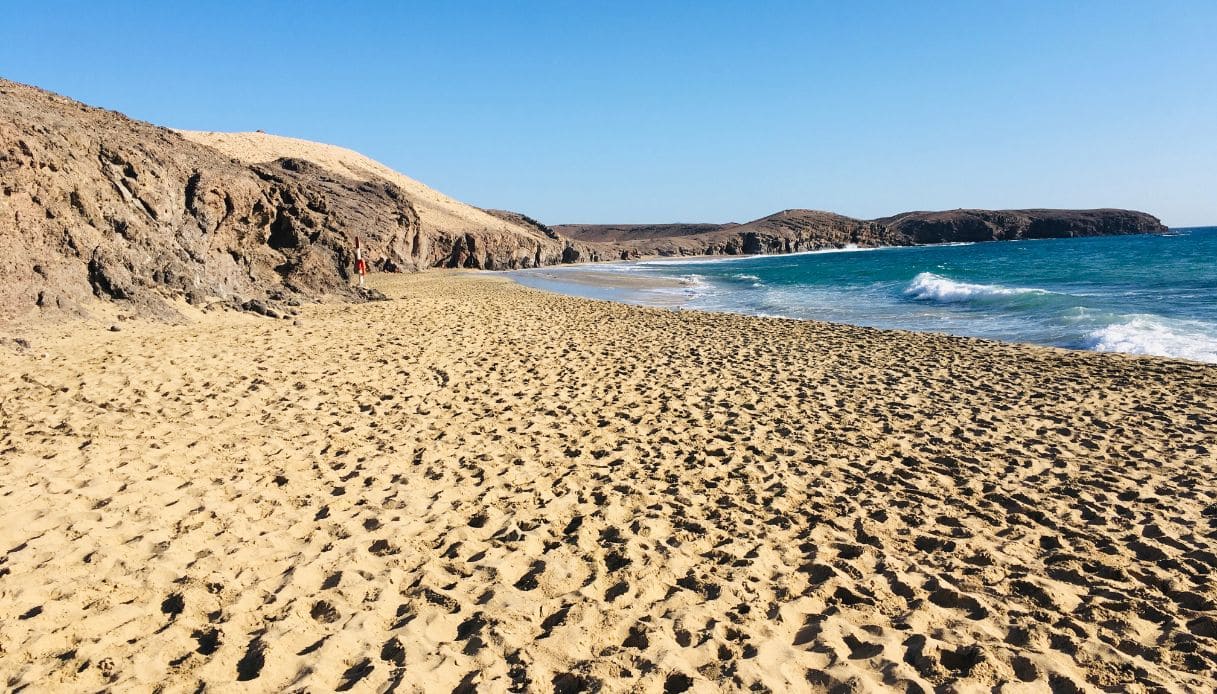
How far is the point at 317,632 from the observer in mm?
3398

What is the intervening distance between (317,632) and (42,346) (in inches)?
323

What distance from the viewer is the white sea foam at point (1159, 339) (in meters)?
12.3

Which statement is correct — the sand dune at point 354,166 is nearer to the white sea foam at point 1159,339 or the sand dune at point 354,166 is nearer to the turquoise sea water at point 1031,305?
the turquoise sea water at point 1031,305

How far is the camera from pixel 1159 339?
13.5 meters

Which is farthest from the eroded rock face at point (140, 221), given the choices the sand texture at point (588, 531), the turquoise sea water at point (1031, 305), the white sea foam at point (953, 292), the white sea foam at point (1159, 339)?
the white sea foam at point (953, 292)

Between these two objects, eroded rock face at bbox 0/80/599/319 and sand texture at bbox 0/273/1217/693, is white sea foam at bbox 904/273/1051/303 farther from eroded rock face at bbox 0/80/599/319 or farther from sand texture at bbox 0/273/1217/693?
eroded rock face at bbox 0/80/599/319

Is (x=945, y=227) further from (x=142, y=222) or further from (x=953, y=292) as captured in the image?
(x=142, y=222)

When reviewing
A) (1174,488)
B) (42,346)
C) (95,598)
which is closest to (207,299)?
(42,346)

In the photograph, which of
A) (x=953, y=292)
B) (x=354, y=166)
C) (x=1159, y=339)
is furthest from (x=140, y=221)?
(x=354, y=166)

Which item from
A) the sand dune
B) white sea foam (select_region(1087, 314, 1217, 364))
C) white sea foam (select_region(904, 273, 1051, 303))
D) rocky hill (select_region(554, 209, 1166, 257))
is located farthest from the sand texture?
rocky hill (select_region(554, 209, 1166, 257))

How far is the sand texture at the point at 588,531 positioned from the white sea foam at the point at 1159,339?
147 inches

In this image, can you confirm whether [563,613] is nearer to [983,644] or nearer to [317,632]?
[317,632]

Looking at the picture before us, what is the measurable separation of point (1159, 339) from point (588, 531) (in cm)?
1422

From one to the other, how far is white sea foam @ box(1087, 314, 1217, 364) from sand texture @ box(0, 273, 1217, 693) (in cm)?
373
